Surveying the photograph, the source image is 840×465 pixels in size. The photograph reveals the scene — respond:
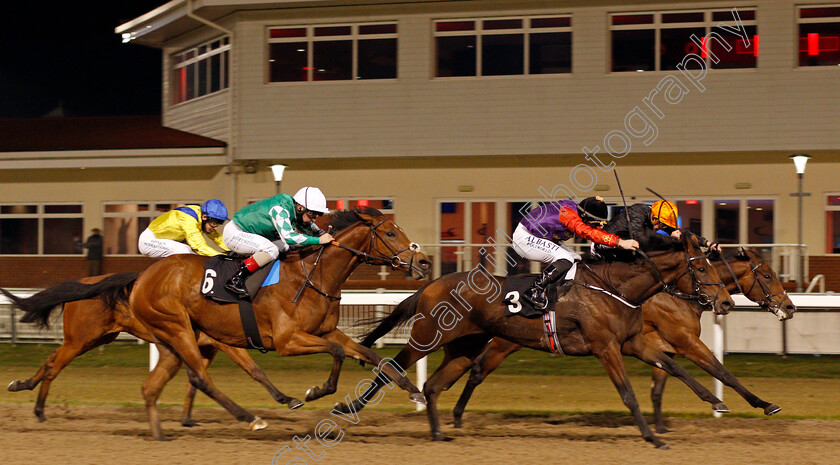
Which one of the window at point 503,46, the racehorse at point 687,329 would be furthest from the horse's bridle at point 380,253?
the window at point 503,46

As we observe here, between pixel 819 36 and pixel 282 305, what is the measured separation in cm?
1003

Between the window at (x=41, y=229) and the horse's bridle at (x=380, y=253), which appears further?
the window at (x=41, y=229)

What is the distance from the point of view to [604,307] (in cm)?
584

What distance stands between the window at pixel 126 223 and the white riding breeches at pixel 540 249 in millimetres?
10182

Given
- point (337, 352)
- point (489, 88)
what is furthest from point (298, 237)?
point (489, 88)

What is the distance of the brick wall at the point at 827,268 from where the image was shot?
1288 cm

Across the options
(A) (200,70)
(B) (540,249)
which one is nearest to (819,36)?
(B) (540,249)

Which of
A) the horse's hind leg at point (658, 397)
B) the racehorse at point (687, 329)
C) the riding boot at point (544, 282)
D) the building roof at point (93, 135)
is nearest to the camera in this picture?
the riding boot at point (544, 282)

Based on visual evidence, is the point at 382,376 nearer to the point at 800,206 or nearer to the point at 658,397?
the point at 658,397

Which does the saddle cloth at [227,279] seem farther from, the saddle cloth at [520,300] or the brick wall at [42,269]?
the brick wall at [42,269]

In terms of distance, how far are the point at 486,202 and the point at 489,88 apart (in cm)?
173

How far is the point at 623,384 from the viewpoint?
18.3 feet

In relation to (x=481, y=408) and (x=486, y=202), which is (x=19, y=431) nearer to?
(x=481, y=408)

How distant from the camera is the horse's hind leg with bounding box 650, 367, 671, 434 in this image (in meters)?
6.19
